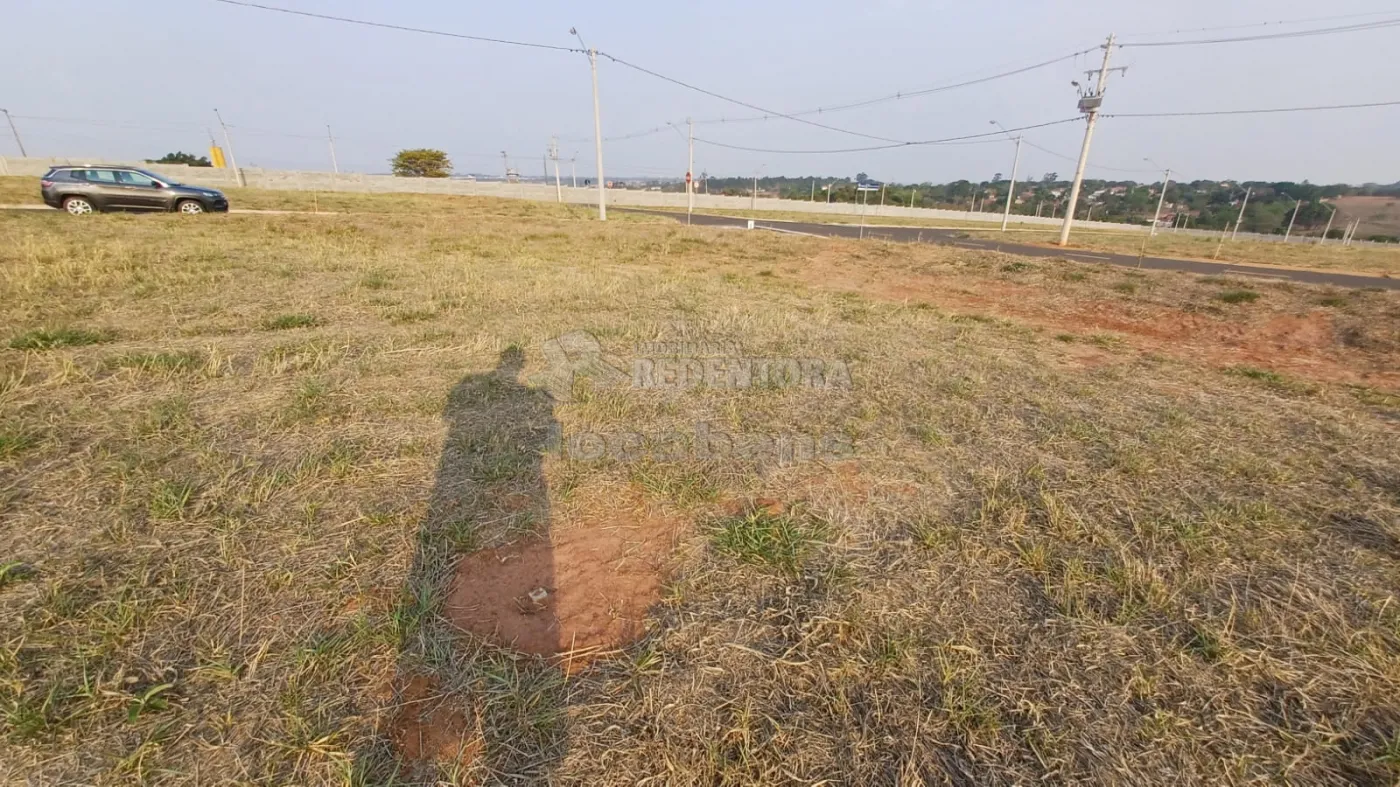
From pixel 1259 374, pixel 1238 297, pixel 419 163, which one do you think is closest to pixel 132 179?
pixel 1259 374

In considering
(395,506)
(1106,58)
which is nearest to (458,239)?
(395,506)

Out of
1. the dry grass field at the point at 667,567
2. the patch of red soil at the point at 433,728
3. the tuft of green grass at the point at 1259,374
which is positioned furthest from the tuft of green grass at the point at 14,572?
the tuft of green grass at the point at 1259,374

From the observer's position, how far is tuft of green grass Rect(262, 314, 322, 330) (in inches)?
226

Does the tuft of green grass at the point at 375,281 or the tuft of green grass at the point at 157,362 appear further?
the tuft of green grass at the point at 375,281

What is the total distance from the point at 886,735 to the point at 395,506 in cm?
253

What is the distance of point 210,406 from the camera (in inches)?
145

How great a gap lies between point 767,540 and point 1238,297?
38.2ft

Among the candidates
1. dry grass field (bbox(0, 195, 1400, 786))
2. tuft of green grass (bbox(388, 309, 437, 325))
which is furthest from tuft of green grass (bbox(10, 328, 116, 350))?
tuft of green grass (bbox(388, 309, 437, 325))

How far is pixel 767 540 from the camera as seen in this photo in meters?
2.56

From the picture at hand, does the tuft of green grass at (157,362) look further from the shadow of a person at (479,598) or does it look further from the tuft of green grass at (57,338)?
the shadow of a person at (479,598)

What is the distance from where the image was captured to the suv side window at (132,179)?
49.4 feet

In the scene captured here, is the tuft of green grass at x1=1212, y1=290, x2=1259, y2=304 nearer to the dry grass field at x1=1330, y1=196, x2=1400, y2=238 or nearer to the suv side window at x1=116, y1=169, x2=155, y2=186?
the suv side window at x1=116, y1=169, x2=155, y2=186

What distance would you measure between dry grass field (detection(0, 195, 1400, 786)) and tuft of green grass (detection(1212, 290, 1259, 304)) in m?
4.55

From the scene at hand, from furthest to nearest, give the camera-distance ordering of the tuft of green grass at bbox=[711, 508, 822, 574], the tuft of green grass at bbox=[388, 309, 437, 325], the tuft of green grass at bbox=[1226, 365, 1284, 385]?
the tuft of green grass at bbox=[388, 309, 437, 325]
the tuft of green grass at bbox=[1226, 365, 1284, 385]
the tuft of green grass at bbox=[711, 508, 822, 574]
